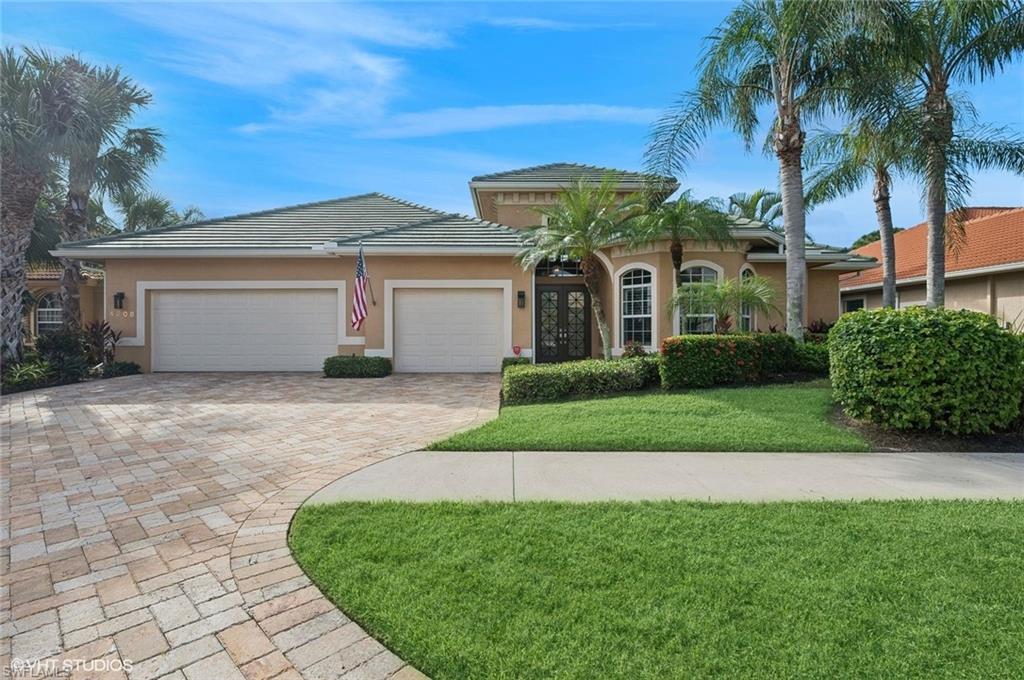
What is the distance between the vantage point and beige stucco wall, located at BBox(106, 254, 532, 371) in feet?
43.4

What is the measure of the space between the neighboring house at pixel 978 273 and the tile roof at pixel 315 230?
45.0 feet

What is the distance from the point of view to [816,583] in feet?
9.39

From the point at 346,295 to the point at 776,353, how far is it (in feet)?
36.2

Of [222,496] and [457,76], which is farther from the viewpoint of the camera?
[457,76]

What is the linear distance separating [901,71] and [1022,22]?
8.14 ft

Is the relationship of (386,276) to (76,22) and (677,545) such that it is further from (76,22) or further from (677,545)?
(677,545)

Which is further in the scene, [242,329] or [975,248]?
[975,248]

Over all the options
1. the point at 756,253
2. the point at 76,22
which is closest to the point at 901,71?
the point at 756,253

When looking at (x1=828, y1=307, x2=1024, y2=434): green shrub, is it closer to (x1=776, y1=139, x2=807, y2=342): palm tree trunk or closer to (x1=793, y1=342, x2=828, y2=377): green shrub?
(x1=793, y1=342, x2=828, y2=377): green shrub

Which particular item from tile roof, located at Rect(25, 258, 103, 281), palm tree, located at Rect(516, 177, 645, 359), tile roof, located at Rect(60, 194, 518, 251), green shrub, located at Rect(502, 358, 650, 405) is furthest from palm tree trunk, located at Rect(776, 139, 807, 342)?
tile roof, located at Rect(25, 258, 103, 281)

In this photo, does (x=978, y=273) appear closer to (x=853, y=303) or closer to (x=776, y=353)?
(x=853, y=303)

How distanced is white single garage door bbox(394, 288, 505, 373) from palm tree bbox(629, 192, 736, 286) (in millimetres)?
4295

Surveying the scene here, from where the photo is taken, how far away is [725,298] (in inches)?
420

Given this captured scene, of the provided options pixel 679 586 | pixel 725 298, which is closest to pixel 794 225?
pixel 725 298
